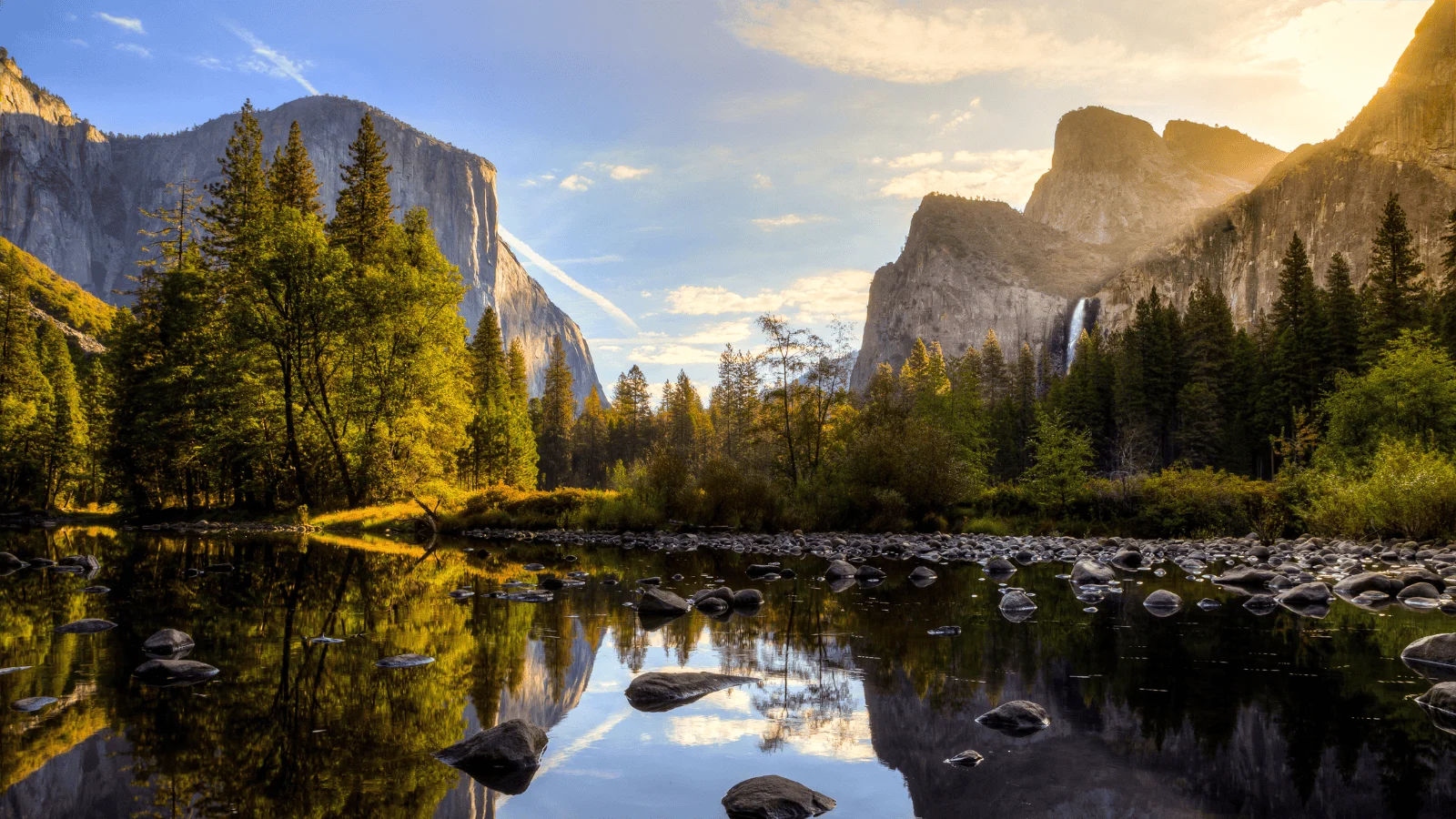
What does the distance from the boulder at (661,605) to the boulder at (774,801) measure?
5.33 meters

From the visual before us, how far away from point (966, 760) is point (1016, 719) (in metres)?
0.79

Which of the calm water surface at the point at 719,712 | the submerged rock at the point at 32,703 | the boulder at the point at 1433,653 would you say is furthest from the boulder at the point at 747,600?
the submerged rock at the point at 32,703

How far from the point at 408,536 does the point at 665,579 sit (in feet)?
43.7

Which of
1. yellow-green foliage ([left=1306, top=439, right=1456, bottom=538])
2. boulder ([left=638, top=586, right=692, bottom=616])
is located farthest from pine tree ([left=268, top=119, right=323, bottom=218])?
yellow-green foliage ([left=1306, top=439, right=1456, bottom=538])

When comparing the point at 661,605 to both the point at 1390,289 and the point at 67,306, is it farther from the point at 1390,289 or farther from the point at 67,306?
the point at 67,306

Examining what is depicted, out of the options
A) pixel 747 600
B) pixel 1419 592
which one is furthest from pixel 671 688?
pixel 1419 592

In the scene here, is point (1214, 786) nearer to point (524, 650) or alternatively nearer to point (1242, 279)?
point (524, 650)

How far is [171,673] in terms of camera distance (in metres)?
4.83

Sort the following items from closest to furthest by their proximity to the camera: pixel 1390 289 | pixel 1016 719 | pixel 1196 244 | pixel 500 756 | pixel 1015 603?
1. pixel 500 756
2. pixel 1016 719
3. pixel 1015 603
4. pixel 1390 289
5. pixel 1196 244

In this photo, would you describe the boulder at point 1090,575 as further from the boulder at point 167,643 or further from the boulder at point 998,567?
the boulder at point 167,643

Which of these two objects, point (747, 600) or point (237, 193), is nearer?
point (747, 600)

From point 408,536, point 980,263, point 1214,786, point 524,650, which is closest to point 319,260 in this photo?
point 408,536

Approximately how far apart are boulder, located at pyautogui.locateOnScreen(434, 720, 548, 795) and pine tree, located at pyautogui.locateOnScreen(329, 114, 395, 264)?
98.8ft

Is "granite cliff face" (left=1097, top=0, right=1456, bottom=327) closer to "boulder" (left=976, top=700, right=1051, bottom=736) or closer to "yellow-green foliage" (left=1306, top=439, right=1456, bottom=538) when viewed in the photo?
"yellow-green foliage" (left=1306, top=439, right=1456, bottom=538)
